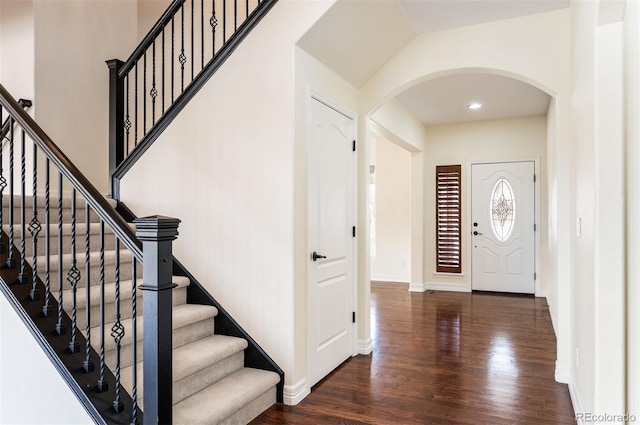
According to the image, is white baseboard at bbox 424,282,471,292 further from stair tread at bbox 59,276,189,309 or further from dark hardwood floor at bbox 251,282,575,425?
stair tread at bbox 59,276,189,309

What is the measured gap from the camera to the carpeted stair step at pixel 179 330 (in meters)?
2.43

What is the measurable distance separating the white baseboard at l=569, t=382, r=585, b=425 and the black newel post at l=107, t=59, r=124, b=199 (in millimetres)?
3747

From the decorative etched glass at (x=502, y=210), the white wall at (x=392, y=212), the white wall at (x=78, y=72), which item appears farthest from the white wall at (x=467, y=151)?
the white wall at (x=78, y=72)

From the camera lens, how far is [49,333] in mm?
2211

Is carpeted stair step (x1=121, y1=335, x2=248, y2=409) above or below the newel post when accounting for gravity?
below

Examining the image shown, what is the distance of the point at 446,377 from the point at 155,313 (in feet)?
8.06

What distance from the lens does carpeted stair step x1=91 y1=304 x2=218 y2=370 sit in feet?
7.98

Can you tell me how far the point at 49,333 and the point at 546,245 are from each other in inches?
261

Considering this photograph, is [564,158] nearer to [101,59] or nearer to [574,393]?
[574,393]

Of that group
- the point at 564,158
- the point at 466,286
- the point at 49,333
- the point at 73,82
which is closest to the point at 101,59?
the point at 73,82

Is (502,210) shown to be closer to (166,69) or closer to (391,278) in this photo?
(391,278)

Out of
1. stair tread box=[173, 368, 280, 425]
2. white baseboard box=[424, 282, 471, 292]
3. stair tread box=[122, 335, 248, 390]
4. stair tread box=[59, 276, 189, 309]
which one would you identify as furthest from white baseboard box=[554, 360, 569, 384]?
white baseboard box=[424, 282, 471, 292]

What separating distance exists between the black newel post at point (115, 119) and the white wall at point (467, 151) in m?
5.16

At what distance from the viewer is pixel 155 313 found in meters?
→ 1.96
